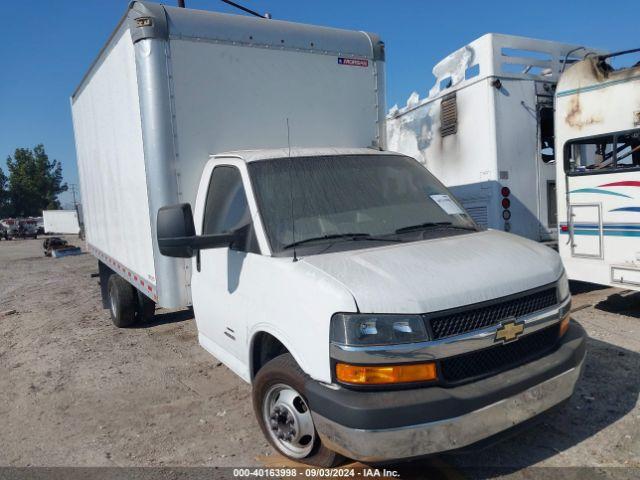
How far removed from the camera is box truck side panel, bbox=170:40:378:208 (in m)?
4.68

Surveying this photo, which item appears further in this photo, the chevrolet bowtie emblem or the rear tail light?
the rear tail light

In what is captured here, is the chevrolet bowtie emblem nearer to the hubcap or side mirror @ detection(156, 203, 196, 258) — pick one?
the hubcap

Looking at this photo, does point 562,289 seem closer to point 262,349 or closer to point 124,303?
point 262,349

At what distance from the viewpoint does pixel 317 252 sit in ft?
10.4

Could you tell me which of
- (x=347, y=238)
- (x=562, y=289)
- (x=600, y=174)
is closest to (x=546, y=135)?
(x=600, y=174)

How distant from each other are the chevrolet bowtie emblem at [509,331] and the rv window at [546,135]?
18.9 ft

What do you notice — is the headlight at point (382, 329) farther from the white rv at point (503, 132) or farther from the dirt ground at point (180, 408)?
the white rv at point (503, 132)

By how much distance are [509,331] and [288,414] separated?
1394 mm

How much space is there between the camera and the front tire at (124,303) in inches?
282

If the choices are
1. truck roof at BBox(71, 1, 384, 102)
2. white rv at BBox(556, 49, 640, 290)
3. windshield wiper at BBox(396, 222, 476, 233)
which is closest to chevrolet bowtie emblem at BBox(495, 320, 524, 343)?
windshield wiper at BBox(396, 222, 476, 233)

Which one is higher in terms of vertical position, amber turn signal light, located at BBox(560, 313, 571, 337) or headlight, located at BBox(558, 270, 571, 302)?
headlight, located at BBox(558, 270, 571, 302)

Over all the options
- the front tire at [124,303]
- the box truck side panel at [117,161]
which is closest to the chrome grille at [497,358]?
the box truck side panel at [117,161]

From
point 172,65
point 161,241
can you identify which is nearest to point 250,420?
point 161,241

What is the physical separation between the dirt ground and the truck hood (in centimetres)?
91
